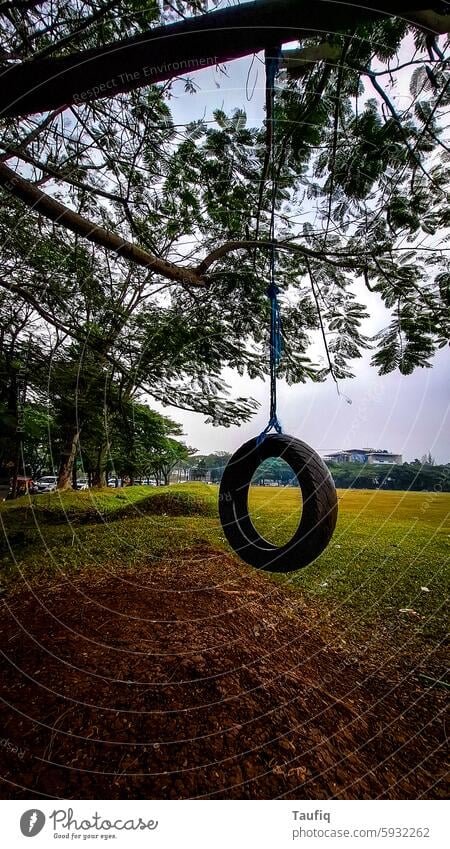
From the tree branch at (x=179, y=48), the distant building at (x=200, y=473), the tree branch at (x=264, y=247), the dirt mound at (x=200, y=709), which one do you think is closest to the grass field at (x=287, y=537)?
the distant building at (x=200, y=473)

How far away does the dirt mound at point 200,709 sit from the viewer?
99 centimetres

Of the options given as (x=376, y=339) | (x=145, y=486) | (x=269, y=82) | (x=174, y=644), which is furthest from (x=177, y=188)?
(x=145, y=486)

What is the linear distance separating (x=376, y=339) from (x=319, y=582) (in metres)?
1.88

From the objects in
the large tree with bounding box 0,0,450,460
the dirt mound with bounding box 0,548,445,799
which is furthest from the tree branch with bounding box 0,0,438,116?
the dirt mound with bounding box 0,548,445,799

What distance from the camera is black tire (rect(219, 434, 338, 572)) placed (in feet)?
4.74

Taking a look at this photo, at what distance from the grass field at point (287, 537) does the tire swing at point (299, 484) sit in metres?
0.94

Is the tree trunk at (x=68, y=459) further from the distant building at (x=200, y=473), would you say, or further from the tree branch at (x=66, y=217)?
the tree branch at (x=66, y=217)

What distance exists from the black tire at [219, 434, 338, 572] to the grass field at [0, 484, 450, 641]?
3.08 feet

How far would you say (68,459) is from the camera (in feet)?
14.4

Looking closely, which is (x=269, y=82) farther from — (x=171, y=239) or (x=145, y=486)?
(x=145, y=486)

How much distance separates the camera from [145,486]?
6.02 metres

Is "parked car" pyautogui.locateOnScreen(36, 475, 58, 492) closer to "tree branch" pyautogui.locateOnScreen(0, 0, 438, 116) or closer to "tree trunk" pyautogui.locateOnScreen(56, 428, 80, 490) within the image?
"tree trunk" pyautogui.locateOnScreen(56, 428, 80, 490)

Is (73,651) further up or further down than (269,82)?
further down

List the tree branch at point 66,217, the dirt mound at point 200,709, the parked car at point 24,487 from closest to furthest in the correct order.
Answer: the dirt mound at point 200,709, the tree branch at point 66,217, the parked car at point 24,487
